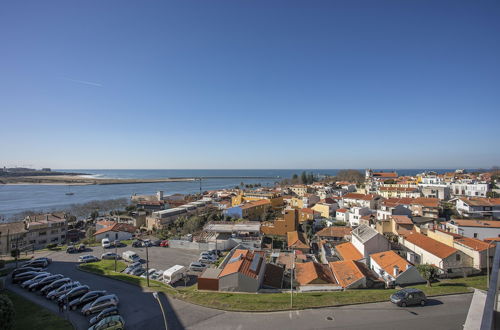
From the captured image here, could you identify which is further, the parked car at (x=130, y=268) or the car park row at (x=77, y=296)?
the parked car at (x=130, y=268)

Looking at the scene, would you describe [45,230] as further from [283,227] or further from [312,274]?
[312,274]

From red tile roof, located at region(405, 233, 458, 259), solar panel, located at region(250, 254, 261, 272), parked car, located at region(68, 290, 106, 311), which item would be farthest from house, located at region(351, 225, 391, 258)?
parked car, located at region(68, 290, 106, 311)

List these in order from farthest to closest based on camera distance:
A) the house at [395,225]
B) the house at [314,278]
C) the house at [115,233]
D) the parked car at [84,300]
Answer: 1. the house at [115,233]
2. the house at [395,225]
3. the house at [314,278]
4. the parked car at [84,300]

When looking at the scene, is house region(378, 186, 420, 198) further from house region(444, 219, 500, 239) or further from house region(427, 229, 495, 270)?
house region(427, 229, 495, 270)

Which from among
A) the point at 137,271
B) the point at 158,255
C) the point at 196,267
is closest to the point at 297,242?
the point at 196,267

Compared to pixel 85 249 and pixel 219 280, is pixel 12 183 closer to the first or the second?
pixel 85 249

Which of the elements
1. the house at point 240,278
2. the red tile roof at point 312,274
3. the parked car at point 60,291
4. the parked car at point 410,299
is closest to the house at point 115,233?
the parked car at point 60,291

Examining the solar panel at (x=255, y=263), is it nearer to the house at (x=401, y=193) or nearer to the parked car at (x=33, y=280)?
the parked car at (x=33, y=280)
